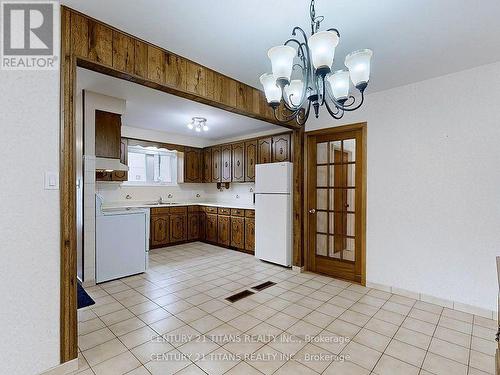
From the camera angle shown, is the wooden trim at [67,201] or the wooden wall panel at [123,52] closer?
the wooden trim at [67,201]

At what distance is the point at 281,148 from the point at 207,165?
2371 mm

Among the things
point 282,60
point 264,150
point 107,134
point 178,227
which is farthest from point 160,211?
point 282,60

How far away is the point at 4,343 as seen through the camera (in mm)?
1553

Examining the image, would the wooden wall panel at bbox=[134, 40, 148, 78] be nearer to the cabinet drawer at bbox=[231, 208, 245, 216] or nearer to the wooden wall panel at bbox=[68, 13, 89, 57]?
the wooden wall panel at bbox=[68, 13, 89, 57]

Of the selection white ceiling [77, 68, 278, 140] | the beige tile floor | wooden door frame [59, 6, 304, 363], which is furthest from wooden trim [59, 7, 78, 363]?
white ceiling [77, 68, 278, 140]

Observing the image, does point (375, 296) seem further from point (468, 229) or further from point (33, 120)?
point (33, 120)

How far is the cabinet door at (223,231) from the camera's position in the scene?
17.5 feet

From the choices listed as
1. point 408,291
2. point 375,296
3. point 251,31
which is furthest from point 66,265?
point 408,291

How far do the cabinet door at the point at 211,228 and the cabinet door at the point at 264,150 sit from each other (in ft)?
5.50

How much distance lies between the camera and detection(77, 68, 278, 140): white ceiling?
3054 millimetres

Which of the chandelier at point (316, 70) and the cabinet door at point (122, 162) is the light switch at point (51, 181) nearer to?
the chandelier at point (316, 70)

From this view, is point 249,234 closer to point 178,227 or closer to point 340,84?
point 178,227

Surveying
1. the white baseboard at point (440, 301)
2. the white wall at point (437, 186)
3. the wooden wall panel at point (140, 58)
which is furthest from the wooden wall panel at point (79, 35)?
the white baseboard at point (440, 301)

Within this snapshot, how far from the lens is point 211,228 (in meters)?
5.70
